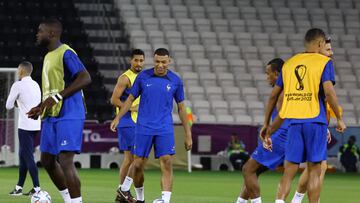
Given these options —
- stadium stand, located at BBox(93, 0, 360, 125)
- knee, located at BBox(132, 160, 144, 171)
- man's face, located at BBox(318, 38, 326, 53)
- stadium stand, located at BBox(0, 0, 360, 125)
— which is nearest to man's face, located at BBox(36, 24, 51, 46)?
knee, located at BBox(132, 160, 144, 171)

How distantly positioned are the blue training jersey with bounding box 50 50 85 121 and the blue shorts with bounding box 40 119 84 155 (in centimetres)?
7

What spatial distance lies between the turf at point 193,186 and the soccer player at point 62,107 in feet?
11.8

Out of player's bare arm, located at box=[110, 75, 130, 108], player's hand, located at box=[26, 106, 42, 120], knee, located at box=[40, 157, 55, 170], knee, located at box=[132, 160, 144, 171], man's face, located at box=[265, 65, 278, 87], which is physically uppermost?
man's face, located at box=[265, 65, 278, 87]

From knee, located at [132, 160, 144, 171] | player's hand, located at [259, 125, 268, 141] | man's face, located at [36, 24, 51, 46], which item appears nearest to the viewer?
player's hand, located at [259, 125, 268, 141]

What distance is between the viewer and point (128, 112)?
15.5 m

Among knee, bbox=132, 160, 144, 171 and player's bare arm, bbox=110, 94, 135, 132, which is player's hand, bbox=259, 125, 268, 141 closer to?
knee, bbox=132, 160, 144, 171

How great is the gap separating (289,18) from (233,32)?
256 centimetres

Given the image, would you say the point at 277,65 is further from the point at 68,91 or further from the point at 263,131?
the point at 68,91

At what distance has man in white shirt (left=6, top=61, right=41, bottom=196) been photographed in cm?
1642

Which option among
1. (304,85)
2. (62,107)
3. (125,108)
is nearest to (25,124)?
(125,108)

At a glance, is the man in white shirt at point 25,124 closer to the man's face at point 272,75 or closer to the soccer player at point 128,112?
the soccer player at point 128,112

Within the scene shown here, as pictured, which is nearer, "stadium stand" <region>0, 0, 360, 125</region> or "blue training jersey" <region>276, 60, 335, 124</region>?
"blue training jersey" <region>276, 60, 335, 124</region>

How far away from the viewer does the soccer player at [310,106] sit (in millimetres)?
10820

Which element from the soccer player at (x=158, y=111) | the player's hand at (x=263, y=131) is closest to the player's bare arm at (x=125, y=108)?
the soccer player at (x=158, y=111)
